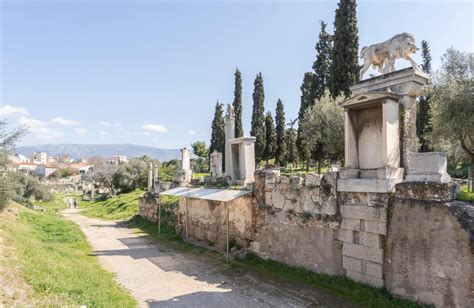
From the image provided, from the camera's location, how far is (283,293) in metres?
8.09

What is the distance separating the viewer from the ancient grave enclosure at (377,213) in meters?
6.30

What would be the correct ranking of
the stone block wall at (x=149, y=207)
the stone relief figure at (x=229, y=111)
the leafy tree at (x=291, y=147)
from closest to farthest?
the stone relief figure at (x=229, y=111) → the stone block wall at (x=149, y=207) → the leafy tree at (x=291, y=147)

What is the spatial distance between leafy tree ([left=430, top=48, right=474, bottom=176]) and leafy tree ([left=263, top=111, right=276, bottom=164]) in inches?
906

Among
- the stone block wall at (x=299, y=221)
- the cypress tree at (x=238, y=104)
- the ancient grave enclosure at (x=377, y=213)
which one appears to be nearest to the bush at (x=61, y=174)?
the cypress tree at (x=238, y=104)

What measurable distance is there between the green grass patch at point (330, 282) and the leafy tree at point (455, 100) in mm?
8467

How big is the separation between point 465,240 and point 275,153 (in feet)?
107

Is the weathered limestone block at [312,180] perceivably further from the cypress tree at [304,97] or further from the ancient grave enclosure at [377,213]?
the cypress tree at [304,97]

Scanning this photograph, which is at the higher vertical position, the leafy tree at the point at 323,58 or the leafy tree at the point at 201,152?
the leafy tree at the point at 323,58

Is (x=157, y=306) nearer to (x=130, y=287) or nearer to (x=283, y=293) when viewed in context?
(x=130, y=287)

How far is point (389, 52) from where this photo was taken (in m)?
9.78

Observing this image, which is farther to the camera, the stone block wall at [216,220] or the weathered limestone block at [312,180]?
the stone block wall at [216,220]

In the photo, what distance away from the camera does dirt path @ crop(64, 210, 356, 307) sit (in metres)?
7.61

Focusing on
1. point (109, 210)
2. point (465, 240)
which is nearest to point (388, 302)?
point (465, 240)

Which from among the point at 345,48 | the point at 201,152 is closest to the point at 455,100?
the point at 345,48
